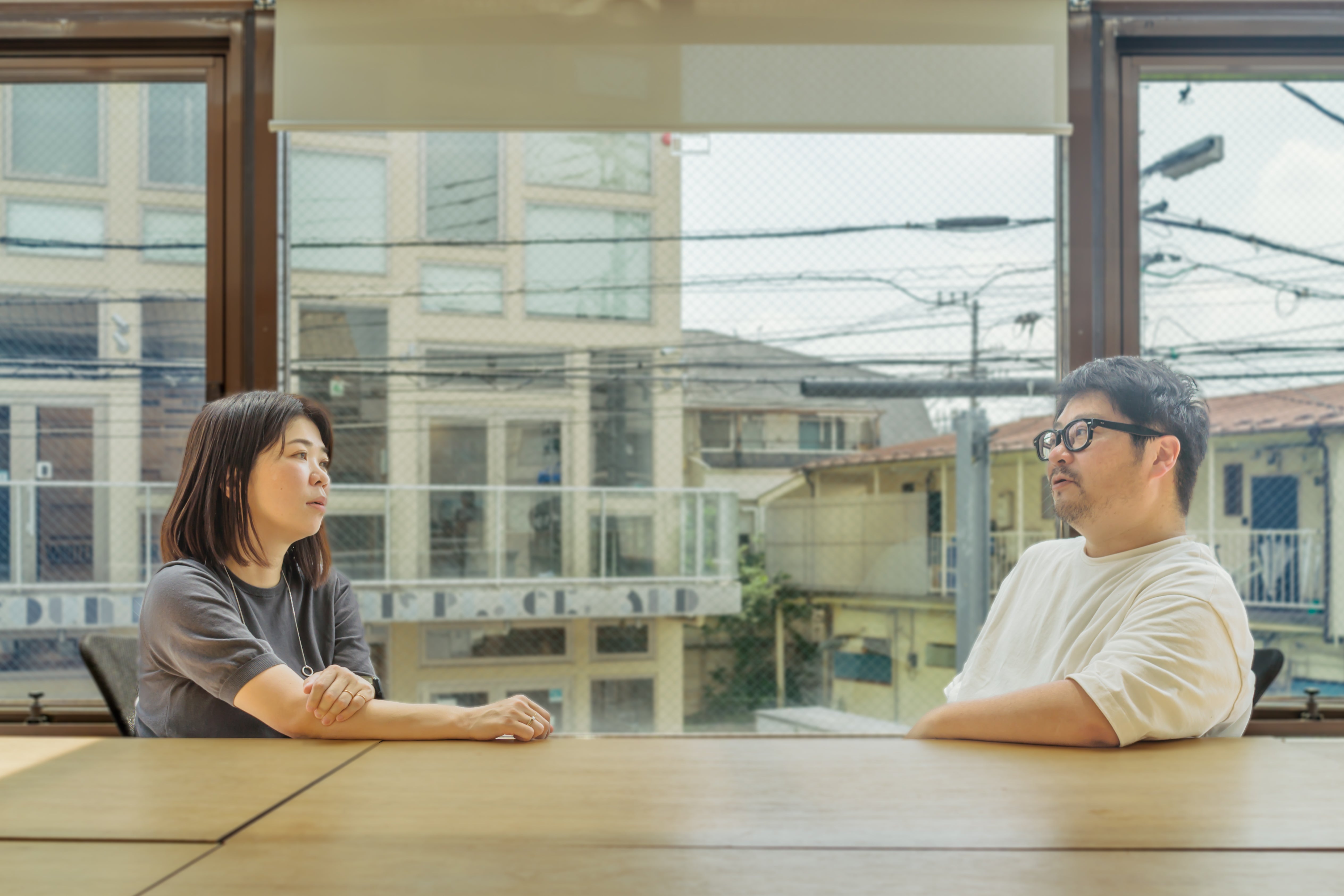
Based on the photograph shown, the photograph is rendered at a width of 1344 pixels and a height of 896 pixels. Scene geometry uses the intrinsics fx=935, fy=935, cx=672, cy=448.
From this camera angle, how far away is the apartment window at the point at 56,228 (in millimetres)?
2279

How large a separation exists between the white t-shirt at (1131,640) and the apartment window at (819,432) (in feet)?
10.5

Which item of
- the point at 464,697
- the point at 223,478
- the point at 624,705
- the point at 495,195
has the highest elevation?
the point at 495,195

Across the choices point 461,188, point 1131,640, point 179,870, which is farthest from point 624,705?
point 179,870

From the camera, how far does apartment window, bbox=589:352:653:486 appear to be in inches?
202

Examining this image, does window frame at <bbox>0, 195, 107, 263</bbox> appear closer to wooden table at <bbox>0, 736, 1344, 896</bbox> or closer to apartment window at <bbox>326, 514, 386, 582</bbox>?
apartment window at <bbox>326, 514, 386, 582</bbox>

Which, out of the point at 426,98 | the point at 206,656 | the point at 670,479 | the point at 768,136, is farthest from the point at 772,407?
the point at 206,656

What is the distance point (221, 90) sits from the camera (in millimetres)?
2086

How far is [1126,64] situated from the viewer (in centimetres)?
205

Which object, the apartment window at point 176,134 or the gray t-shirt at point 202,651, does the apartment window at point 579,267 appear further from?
the gray t-shirt at point 202,651

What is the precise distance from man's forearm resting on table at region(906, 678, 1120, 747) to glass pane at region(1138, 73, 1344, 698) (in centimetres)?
128

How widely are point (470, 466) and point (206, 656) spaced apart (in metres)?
3.57

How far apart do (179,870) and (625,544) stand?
4581 millimetres

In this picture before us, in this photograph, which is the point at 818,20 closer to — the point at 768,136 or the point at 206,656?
the point at 206,656

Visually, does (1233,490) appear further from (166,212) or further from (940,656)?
(166,212)
